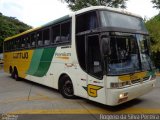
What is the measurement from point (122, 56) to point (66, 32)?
8.60ft

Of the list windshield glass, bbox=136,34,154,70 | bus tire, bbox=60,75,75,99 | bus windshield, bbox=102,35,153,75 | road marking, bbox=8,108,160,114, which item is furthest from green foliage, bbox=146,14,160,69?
road marking, bbox=8,108,160,114

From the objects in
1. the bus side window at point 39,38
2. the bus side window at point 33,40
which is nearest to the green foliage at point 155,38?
the bus side window at point 33,40

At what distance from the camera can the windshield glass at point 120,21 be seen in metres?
6.88

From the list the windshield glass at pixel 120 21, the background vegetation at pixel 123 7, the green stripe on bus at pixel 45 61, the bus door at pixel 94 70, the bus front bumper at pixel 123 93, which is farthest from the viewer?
the background vegetation at pixel 123 7

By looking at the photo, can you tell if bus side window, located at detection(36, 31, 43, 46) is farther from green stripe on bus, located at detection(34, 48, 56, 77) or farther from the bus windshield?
the bus windshield

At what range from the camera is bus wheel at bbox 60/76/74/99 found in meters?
8.73

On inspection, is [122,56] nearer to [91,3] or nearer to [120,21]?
[120,21]

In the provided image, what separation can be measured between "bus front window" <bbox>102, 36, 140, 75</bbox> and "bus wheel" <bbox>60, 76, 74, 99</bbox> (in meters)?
2.51

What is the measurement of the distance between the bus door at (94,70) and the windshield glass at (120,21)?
1.72 feet

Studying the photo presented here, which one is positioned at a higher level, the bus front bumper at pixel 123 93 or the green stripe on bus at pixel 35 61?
the green stripe on bus at pixel 35 61

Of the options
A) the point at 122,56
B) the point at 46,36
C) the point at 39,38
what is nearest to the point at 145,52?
the point at 122,56

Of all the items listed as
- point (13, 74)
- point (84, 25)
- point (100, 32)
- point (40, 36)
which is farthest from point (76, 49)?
point (13, 74)

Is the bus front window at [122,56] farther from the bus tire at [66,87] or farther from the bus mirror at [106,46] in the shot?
the bus tire at [66,87]

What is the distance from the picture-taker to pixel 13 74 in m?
15.8
